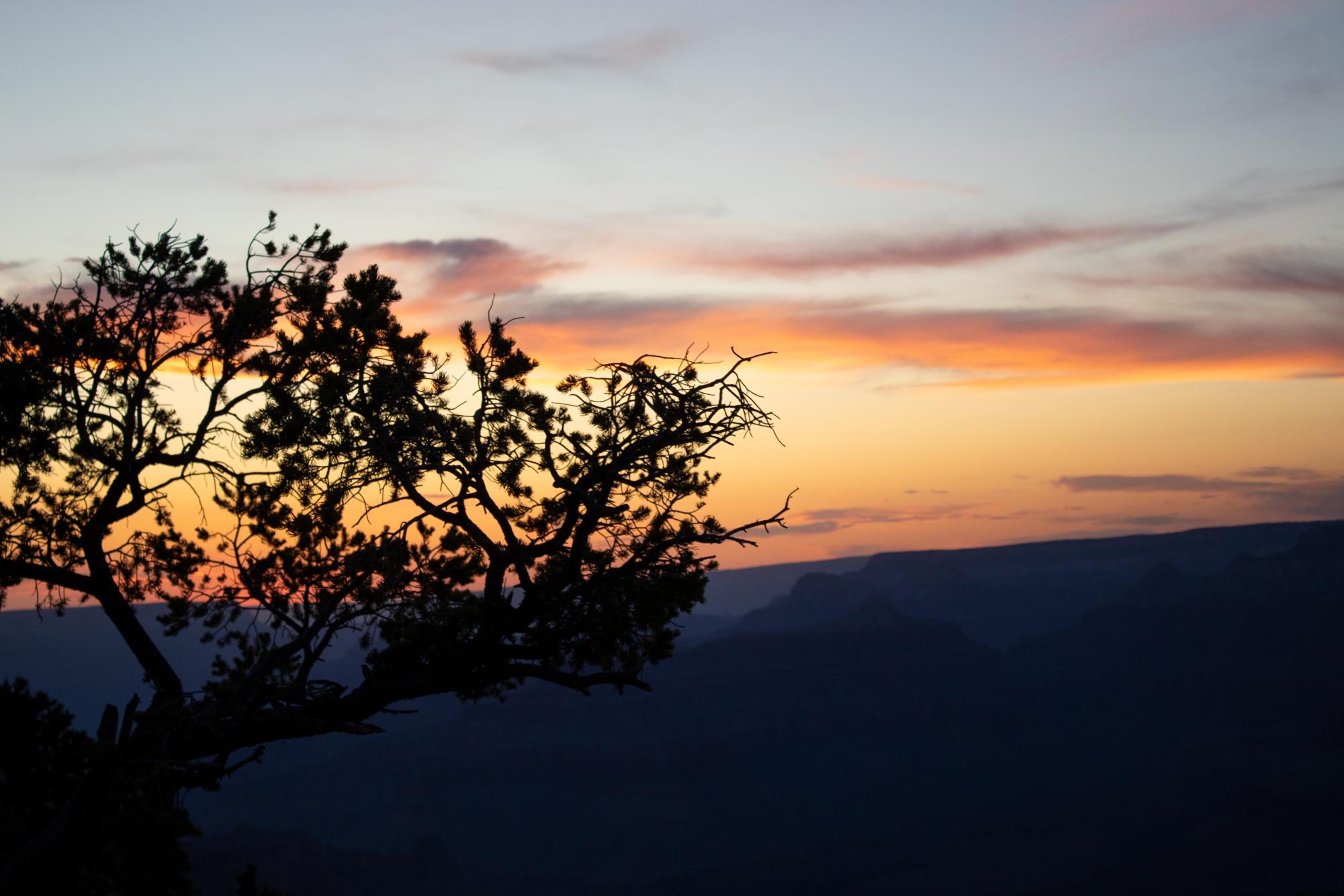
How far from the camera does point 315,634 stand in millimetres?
12352

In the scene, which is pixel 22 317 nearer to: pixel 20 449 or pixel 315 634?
pixel 20 449

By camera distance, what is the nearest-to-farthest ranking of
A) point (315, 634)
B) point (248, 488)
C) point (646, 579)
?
point (315, 634) < point (646, 579) < point (248, 488)

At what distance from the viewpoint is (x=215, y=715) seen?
488 inches

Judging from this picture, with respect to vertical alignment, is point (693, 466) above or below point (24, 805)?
above

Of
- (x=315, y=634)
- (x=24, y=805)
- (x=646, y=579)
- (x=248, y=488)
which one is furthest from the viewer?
(x=24, y=805)

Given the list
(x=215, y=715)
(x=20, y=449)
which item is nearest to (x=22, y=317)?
(x=20, y=449)

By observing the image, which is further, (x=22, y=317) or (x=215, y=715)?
(x=22, y=317)

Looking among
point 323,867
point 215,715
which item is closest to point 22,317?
point 215,715

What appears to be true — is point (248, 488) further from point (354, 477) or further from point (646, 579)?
point (646, 579)

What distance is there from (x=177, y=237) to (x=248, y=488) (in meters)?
3.56

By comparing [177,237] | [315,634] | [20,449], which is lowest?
[315,634]

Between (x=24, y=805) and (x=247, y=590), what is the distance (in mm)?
9162

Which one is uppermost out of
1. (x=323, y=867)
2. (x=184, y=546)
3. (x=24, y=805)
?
(x=184, y=546)

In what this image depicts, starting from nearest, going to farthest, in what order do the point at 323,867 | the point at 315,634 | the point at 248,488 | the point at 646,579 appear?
the point at 315,634 → the point at 646,579 → the point at 248,488 → the point at 323,867
